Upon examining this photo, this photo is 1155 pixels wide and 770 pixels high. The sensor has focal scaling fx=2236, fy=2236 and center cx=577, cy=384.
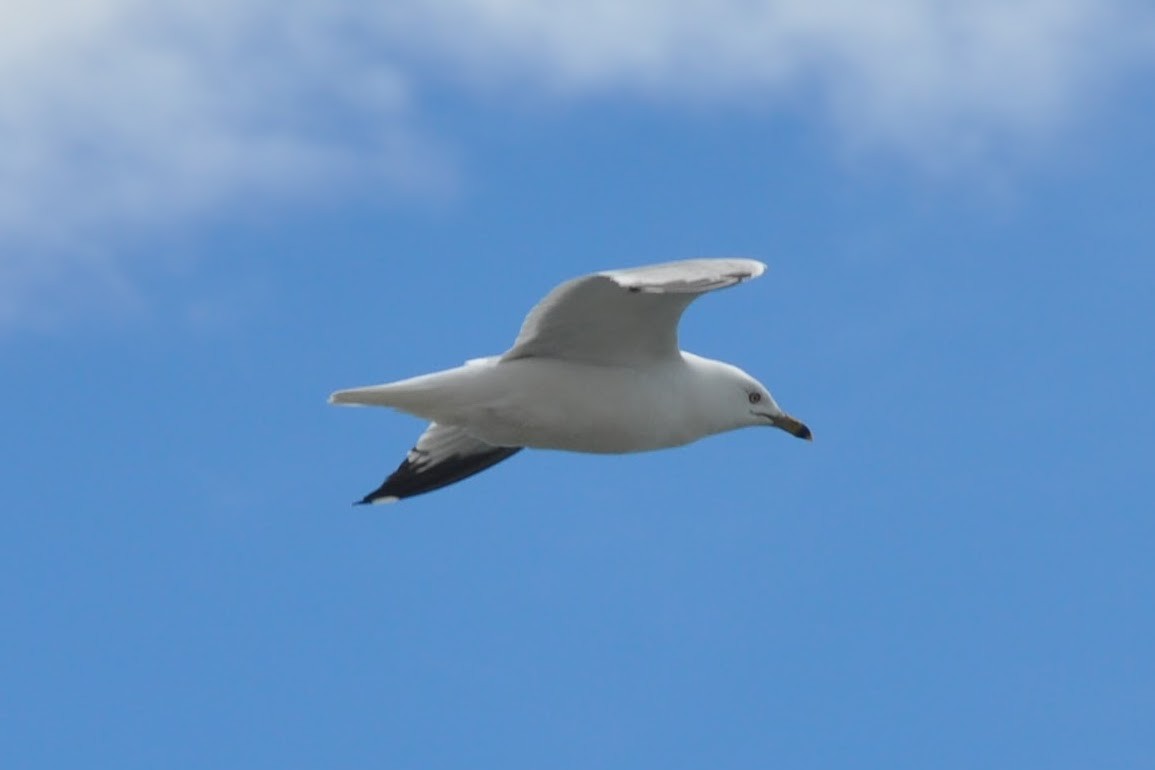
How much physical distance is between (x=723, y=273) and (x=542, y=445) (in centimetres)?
157

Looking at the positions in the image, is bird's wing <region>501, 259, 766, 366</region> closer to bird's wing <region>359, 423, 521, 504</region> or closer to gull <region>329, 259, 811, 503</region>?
gull <region>329, 259, 811, 503</region>

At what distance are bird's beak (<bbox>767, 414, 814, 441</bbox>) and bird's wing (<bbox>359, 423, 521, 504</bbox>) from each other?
5.40ft

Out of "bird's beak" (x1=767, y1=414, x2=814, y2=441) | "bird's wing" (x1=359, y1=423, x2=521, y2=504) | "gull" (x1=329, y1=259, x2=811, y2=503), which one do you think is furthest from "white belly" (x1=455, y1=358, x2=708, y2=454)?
"bird's wing" (x1=359, y1=423, x2=521, y2=504)

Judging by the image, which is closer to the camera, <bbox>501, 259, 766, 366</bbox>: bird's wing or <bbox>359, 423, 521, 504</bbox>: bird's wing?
<bbox>501, 259, 766, 366</bbox>: bird's wing

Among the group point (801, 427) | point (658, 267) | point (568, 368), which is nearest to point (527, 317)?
point (568, 368)

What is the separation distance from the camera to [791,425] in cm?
1236

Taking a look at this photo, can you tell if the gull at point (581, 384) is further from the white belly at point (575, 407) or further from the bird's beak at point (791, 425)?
the bird's beak at point (791, 425)

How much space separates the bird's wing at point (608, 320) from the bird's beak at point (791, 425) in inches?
38.7

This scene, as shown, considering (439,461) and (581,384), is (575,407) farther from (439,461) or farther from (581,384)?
(439,461)

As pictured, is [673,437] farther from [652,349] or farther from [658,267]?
[658,267]

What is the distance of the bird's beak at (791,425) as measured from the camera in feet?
40.2

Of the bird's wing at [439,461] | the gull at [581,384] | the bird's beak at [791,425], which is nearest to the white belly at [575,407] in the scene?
the gull at [581,384]

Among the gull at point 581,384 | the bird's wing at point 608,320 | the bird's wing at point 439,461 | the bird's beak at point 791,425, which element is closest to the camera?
the bird's wing at point 608,320

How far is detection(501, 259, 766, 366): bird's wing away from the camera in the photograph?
10695mm
